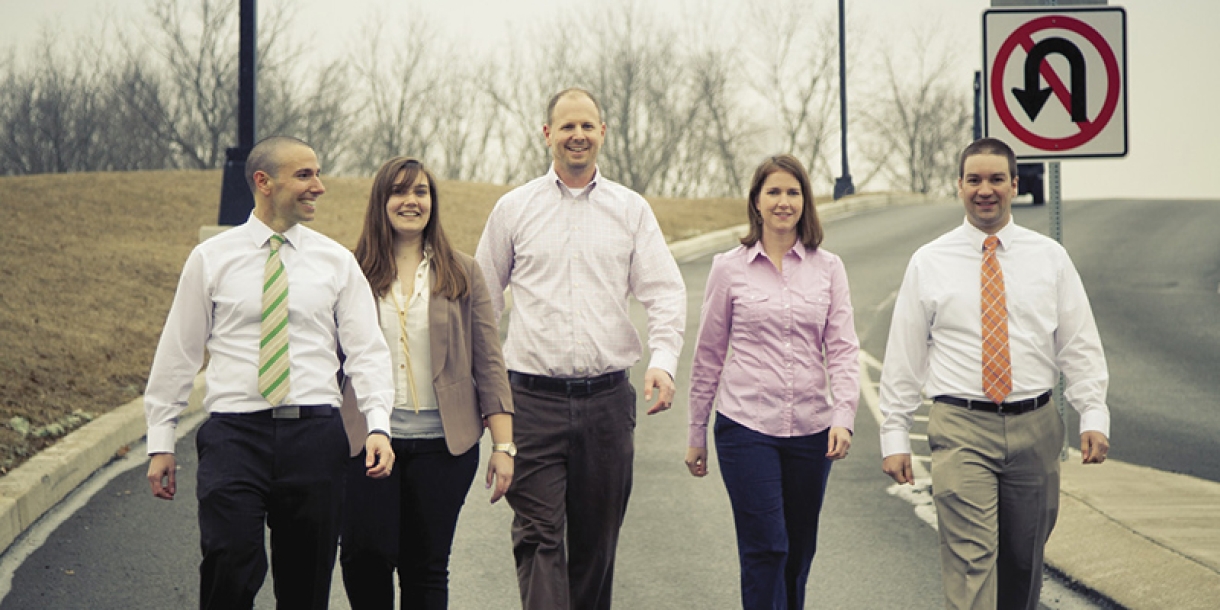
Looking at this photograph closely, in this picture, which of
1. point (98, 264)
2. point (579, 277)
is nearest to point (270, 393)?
point (579, 277)

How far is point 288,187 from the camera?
4.54m

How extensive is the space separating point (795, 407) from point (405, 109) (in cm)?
4888

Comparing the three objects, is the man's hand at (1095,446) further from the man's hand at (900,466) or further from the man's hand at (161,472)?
the man's hand at (161,472)

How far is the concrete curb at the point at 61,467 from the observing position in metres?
7.79

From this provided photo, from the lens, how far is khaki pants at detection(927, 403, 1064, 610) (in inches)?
187

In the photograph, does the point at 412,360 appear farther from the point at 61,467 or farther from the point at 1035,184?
the point at 1035,184

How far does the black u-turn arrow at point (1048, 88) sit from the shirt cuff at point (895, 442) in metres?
3.22

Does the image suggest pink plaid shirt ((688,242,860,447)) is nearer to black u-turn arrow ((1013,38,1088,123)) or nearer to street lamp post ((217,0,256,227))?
black u-turn arrow ((1013,38,1088,123))

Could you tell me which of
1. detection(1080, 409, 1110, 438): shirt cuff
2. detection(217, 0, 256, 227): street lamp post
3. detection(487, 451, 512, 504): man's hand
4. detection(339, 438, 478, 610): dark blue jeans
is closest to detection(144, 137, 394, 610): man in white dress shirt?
detection(339, 438, 478, 610): dark blue jeans

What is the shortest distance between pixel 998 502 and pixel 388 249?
2.41 m

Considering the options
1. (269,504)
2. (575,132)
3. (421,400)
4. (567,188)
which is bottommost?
(269,504)

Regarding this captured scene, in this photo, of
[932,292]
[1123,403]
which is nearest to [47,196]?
[1123,403]

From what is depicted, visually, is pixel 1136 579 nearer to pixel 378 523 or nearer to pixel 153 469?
pixel 378 523

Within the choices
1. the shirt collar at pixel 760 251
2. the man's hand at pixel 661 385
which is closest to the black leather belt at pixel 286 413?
the man's hand at pixel 661 385
